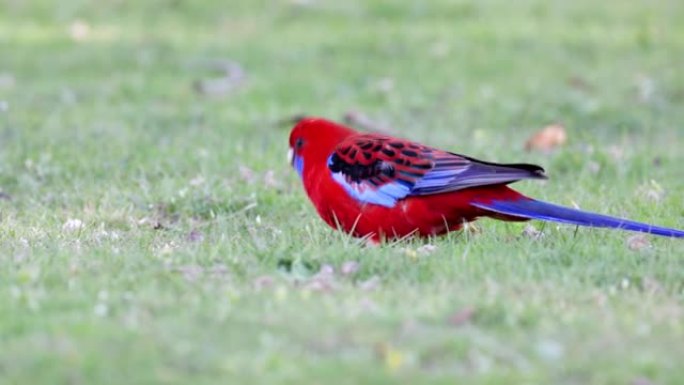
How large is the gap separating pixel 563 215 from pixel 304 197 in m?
2.21

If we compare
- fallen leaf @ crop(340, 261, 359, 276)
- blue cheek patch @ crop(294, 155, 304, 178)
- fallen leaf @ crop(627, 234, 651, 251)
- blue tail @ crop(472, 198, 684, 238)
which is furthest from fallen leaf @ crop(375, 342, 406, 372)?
blue cheek patch @ crop(294, 155, 304, 178)

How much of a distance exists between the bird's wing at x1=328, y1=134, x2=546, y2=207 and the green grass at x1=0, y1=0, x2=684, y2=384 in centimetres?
29

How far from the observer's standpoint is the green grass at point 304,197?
13.8 feet

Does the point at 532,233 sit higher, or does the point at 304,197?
the point at 532,233

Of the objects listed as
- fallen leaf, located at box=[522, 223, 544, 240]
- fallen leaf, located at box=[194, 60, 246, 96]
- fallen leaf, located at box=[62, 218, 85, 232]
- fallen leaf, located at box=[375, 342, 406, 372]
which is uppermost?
fallen leaf, located at box=[375, 342, 406, 372]

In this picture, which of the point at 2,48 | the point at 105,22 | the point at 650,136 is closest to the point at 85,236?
the point at 650,136

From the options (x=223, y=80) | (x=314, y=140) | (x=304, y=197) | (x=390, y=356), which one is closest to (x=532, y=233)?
(x=314, y=140)

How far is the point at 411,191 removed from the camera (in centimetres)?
605

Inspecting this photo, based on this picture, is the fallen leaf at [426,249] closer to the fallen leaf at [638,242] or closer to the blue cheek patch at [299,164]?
the fallen leaf at [638,242]

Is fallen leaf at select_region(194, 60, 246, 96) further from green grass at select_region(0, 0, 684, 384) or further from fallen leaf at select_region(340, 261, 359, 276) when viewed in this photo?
fallen leaf at select_region(340, 261, 359, 276)

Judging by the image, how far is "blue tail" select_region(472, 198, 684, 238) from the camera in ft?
18.5

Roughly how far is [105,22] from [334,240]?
853cm

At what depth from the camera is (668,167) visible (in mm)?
8547

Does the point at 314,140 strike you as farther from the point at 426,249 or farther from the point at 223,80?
the point at 223,80
